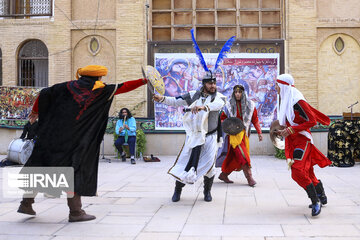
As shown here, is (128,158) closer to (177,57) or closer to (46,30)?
(177,57)

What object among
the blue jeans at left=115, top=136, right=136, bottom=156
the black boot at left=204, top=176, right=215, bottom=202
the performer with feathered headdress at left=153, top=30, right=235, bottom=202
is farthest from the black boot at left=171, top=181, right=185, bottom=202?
the blue jeans at left=115, top=136, right=136, bottom=156

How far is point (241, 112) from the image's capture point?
27.0ft

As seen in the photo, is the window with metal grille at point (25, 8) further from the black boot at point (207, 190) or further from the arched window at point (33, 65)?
the black boot at point (207, 190)

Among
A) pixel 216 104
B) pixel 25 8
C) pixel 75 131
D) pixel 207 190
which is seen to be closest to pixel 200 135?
pixel 216 104

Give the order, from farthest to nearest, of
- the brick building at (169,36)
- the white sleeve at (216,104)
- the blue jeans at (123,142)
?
the brick building at (169,36)
the blue jeans at (123,142)
the white sleeve at (216,104)

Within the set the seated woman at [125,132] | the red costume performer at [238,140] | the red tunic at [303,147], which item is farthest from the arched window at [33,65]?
the red tunic at [303,147]

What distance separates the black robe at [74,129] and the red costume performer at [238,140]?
3.43 m

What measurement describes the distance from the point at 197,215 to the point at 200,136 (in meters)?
1.25

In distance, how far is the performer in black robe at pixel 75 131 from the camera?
5.02m

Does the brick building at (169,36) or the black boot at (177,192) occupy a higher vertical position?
the brick building at (169,36)

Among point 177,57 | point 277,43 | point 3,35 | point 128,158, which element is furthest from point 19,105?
point 277,43

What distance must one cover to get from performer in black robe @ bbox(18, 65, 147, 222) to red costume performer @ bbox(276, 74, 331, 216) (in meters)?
2.15

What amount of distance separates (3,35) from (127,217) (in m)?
11.5

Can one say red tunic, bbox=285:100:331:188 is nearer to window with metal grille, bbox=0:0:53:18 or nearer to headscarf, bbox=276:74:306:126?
headscarf, bbox=276:74:306:126
